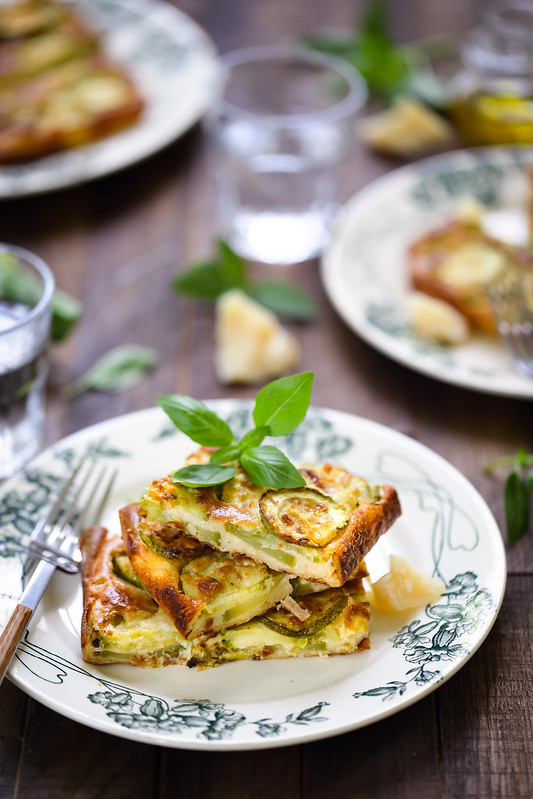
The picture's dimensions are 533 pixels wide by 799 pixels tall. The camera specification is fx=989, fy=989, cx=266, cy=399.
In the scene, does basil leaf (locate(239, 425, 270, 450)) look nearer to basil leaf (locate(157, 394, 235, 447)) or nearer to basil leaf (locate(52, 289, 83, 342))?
basil leaf (locate(157, 394, 235, 447))

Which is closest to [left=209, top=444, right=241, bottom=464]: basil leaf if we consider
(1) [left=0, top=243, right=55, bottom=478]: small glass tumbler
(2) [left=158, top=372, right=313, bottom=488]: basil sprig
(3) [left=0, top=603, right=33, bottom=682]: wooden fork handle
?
(2) [left=158, top=372, right=313, bottom=488]: basil sprig

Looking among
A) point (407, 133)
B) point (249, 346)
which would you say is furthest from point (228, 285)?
point (407, 133)

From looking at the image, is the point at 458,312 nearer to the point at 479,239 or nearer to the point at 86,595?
the point at 479,239

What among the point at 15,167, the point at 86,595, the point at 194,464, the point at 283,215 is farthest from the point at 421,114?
the point at 86,595

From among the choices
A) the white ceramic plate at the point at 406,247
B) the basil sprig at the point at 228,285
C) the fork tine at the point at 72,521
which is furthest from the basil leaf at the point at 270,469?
the basil sprig at the point at 228,285

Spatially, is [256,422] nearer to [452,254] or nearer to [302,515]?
[302,515]

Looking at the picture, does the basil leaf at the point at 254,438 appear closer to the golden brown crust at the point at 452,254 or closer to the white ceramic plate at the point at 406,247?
the white ceramic plate at the point at 406,247
